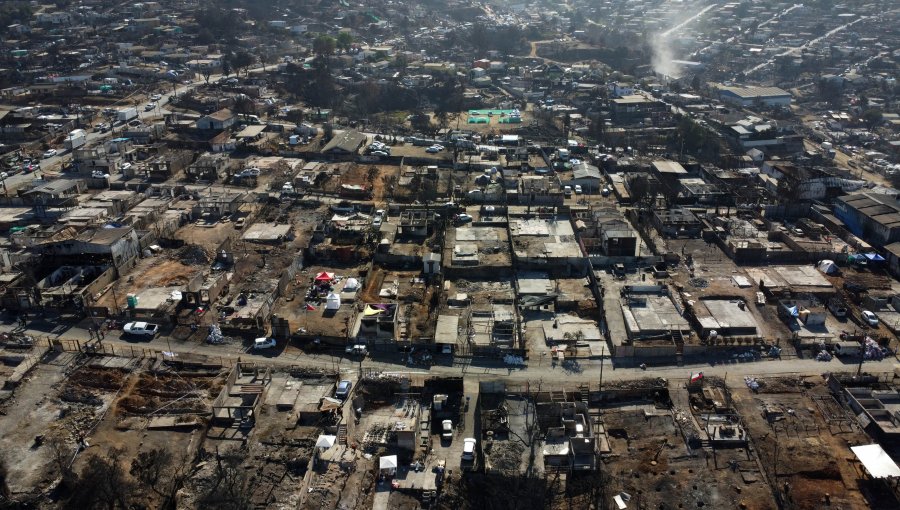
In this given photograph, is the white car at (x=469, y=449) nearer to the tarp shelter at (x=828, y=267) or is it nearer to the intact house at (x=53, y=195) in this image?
the tarp shelter at (x=828, y=267)

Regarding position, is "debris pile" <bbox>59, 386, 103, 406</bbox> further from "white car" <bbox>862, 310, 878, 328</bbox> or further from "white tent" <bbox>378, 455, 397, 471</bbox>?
"white car" <bbox>862, 310, 878, 328</bbox>

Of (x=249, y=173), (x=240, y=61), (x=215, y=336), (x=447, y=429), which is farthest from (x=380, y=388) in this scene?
(x=240, y=61)

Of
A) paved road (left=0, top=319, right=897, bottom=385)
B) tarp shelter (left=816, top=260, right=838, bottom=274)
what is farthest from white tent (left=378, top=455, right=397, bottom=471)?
tarp shelter (left=816, top=260, right=838, bottom=274)

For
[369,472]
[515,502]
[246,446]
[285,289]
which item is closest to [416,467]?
[369,472]

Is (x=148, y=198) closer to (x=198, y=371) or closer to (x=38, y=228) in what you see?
(x=38, y=228)

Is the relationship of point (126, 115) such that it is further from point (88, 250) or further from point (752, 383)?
point (752, 383)

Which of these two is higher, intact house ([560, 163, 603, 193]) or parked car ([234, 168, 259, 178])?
parked car ([234, 168, 259, 178])
